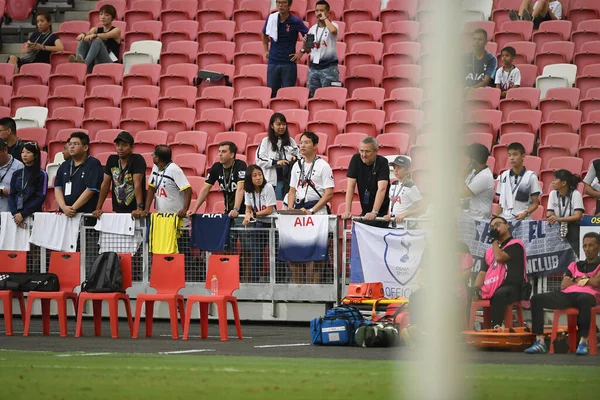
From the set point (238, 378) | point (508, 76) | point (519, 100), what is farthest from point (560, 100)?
point (238, 378)

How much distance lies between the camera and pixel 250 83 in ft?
61.1

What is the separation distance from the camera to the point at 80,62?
20078 millimetres

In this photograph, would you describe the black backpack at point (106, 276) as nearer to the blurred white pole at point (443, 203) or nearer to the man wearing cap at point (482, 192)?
the man wearing cap at point (482, 192)

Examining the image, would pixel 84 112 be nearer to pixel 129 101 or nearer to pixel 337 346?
pixel 129 101

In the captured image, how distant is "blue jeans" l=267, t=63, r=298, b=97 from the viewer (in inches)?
715

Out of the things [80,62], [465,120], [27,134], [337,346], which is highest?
[80,62]

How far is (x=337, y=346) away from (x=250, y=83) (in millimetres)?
7870

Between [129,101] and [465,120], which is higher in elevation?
[129,101]

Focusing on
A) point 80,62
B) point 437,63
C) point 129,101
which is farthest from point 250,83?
point 437,63

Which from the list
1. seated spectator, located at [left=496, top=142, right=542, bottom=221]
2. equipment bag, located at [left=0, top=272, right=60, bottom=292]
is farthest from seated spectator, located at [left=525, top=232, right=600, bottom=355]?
equipment bag, located at [left=0, top=272, right=60, bottom=292]

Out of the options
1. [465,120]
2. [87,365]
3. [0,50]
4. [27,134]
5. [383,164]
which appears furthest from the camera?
[0,50]

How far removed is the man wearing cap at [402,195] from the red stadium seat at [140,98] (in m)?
6.30

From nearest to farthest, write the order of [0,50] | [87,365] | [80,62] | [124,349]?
[87,365] → [124,349] → [80,62] → [0,50]

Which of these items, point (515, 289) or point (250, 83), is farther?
point (250, 83)
